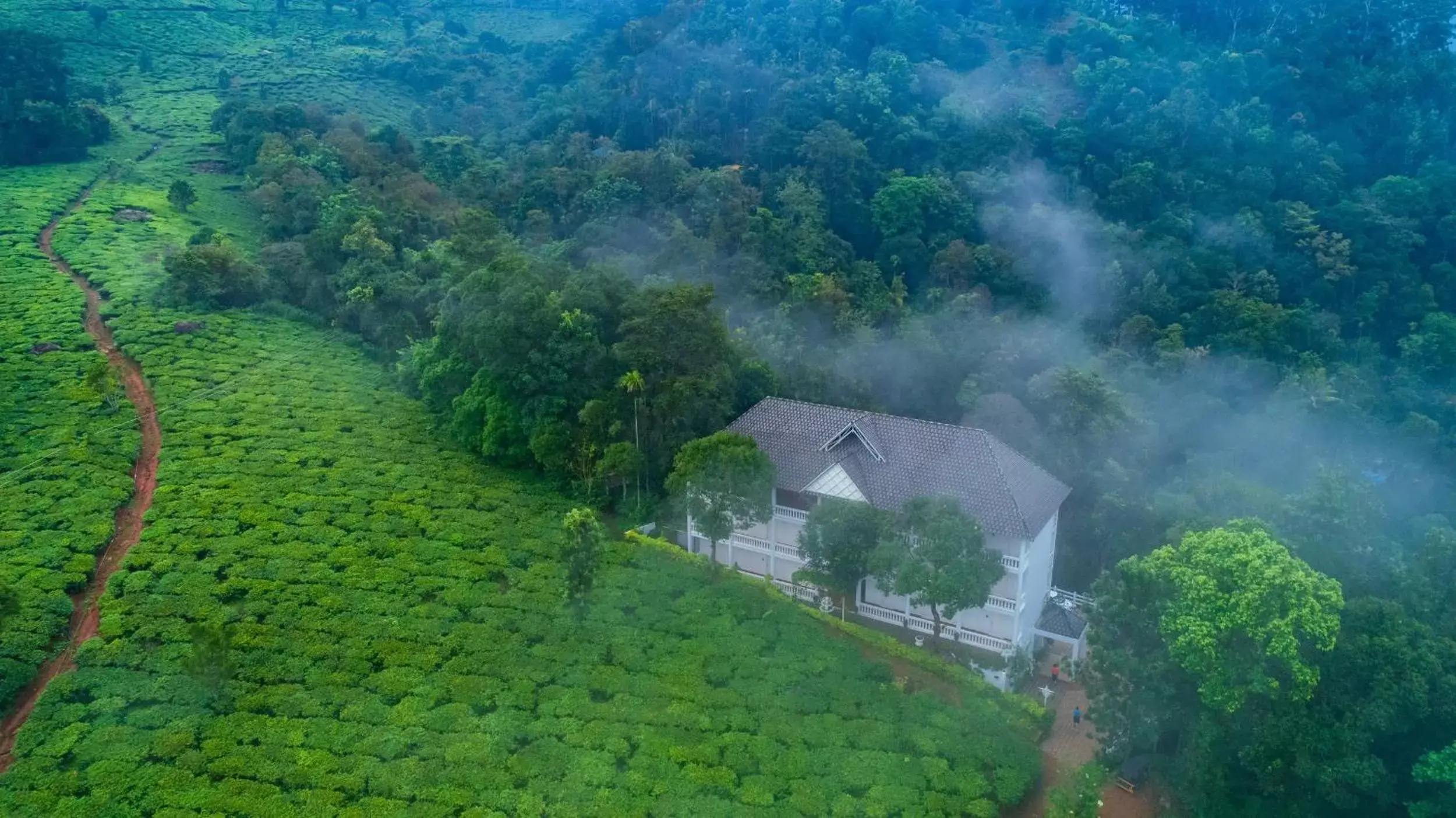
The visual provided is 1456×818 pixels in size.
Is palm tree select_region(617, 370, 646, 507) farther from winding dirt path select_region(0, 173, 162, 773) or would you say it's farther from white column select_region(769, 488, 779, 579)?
winding dirt path select_region(0, 173, 162, 773)

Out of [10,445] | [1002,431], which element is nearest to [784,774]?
[1002,431]

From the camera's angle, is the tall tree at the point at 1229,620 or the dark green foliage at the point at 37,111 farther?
the dark green foliage at the point at 37,111

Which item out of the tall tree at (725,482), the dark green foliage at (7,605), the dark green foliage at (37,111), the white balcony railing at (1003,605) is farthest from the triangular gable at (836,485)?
the dark green foliage at (37,111)

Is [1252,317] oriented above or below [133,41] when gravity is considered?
below

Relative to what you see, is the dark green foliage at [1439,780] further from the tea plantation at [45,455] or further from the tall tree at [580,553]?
the tea plantation at [45,455]

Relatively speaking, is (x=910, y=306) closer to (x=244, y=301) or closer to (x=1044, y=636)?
(x=1044, y=636)
